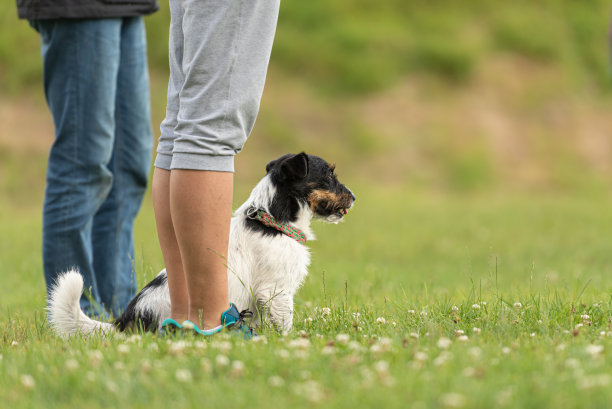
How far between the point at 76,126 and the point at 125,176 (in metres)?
0.63

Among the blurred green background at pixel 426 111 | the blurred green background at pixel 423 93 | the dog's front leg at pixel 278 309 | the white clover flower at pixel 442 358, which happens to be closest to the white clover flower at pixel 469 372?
the white clover flower at pixel 442 358

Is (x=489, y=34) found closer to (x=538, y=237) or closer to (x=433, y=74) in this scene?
(x=433, y=74)

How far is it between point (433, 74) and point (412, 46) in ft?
3.16

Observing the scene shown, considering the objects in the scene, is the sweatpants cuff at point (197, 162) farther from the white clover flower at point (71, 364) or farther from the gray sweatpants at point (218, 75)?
the white clover flower at point (71, 364)

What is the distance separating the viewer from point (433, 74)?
1786 centimetres

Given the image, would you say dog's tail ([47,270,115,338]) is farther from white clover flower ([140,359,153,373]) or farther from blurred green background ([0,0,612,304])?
blurred green background ([0,0,612,304])

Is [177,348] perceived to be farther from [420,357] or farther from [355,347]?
[420,357]

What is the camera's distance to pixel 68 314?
3.58 meters

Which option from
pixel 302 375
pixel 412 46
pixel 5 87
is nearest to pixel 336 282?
pixel 302 375

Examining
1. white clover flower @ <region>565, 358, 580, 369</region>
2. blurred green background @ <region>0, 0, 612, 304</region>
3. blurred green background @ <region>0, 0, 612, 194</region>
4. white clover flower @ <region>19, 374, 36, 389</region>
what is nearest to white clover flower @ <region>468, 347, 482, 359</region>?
white clover flower @ <region>565, 358, 580, 369</region>

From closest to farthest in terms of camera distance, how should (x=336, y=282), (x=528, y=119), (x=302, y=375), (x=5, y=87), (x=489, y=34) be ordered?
1. (x=302, y=375)
2. (x=336, y=282)
3. (x=5, y=87)
4. (x=528, y=119)
5. (x=489, y=34)

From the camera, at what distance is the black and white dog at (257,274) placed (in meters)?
3.55

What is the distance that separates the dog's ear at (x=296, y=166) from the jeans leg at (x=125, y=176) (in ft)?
4.72

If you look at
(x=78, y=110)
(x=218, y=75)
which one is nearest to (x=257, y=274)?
(x=218, y=75)
